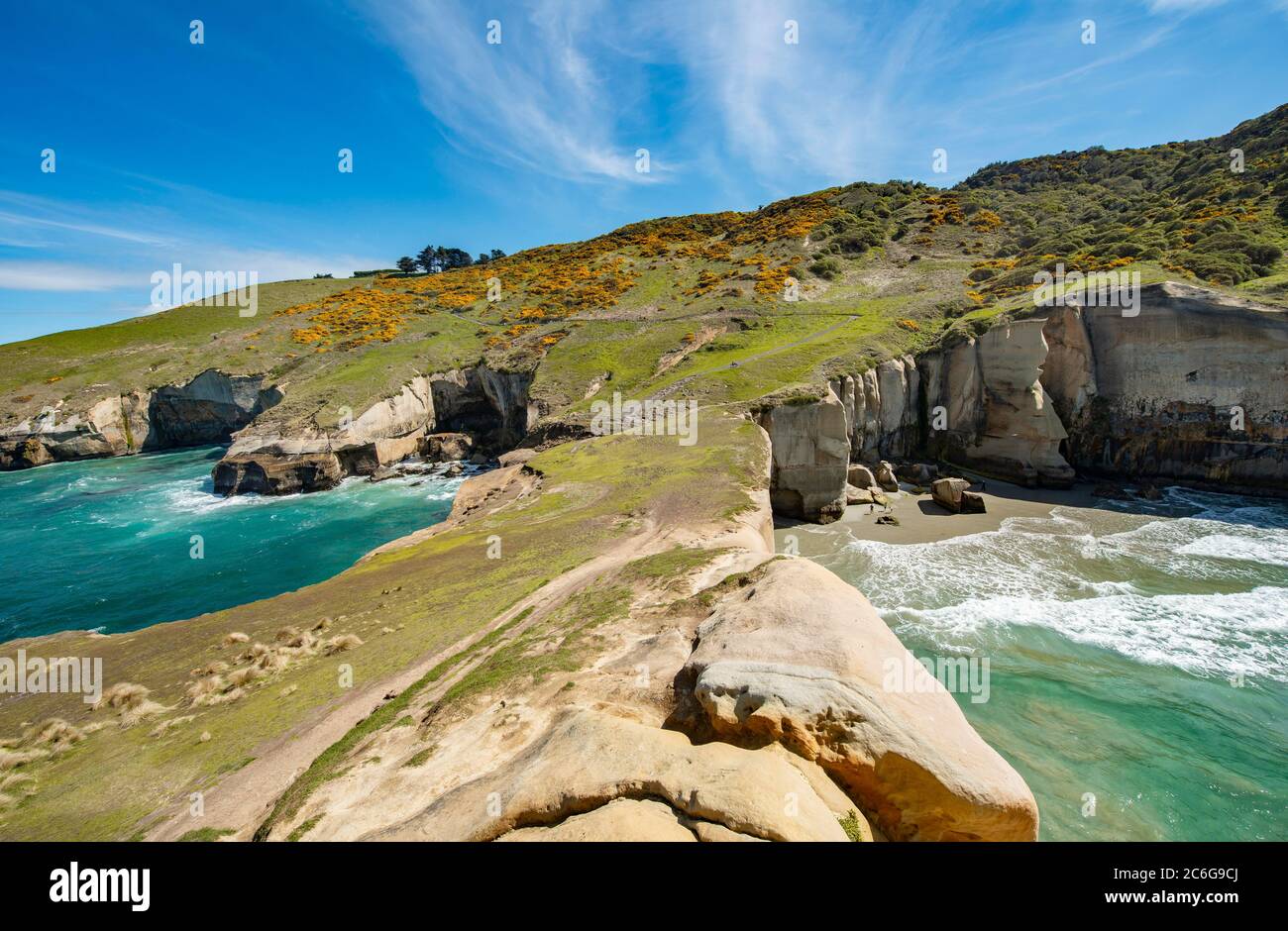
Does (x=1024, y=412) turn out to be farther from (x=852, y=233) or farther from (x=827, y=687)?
(x=852, y=233)

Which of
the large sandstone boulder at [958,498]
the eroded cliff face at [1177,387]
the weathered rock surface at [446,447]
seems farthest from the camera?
the weathered rock surface at [446,447]

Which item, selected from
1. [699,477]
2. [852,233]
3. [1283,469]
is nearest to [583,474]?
[699,477]

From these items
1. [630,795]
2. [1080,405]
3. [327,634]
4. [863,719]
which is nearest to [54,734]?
[327,634]

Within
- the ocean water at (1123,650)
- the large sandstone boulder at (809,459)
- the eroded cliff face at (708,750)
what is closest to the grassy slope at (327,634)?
the eroded cliff face at (708,750)

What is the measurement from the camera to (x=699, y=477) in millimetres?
29156

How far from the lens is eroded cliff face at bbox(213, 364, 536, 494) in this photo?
169ft

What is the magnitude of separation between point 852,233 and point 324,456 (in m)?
83.0

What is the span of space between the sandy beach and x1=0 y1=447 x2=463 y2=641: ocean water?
96.4 feet

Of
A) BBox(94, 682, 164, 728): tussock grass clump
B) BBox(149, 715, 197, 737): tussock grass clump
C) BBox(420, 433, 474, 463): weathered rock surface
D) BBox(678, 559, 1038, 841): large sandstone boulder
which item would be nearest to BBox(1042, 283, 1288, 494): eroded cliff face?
BBox(678, 559, 1038, 841): large sandstone boulder

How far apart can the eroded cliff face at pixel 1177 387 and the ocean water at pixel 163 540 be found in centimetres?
5382

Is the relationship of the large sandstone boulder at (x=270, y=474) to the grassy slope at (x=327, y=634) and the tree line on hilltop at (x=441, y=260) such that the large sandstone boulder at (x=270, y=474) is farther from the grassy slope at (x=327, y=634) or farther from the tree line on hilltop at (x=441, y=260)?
the tree line on hilltop at (x=441, y=260)

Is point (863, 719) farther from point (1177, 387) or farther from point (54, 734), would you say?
point (1177, 387)

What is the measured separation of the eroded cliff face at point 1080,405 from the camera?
119ft
